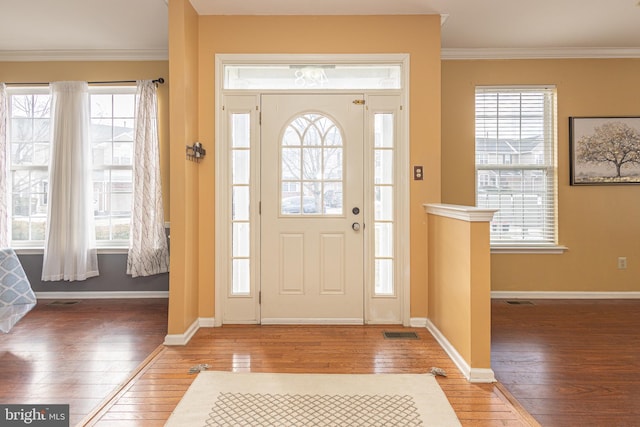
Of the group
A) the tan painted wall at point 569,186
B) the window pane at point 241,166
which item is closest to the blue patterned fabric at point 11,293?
the window pane at point 241,166

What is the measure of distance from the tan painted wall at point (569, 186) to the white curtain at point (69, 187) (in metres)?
3.84

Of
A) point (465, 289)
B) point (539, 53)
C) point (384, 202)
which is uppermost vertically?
point (539, 53)

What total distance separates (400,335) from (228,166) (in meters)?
2.03

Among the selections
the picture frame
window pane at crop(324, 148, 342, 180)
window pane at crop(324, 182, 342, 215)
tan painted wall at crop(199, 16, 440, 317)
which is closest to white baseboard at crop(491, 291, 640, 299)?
the picture frame

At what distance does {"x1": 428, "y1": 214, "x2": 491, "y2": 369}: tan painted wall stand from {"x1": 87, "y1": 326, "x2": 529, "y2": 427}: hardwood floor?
0.18m

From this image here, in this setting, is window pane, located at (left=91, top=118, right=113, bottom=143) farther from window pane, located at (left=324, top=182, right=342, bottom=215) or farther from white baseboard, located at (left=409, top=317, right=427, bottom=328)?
white baseboard, located at (left=409, top=317, right=427, bottom=328)

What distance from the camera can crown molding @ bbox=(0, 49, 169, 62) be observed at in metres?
4.02

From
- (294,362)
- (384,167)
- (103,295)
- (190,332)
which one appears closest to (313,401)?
(294,362)

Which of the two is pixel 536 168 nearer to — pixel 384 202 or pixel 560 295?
pixel 560 295

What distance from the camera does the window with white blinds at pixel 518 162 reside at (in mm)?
4070

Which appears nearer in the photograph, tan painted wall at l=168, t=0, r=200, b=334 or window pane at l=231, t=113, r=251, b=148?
tan painted wall at l=168, t=0, r=200, b=334

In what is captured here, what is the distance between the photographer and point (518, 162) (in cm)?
409

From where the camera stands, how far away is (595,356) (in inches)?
104

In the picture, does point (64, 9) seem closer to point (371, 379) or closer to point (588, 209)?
point (371, 379)
